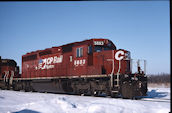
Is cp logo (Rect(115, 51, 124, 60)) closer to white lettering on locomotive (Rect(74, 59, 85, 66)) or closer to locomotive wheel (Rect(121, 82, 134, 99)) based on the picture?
locomotive wheel (Rect(121, 82, 134, 99))

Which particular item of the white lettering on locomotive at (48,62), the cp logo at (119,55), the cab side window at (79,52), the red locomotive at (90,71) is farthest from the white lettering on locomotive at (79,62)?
the cp logo at (119,55)

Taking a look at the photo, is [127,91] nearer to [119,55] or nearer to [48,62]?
[119,55]

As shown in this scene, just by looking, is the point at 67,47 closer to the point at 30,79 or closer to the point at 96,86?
the point at 96,86

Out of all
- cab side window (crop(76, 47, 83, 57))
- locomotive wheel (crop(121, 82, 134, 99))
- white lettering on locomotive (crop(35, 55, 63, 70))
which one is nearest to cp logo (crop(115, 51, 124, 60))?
locomotive wheel (crop(121, 82, 134, 99))

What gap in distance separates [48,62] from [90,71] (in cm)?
513

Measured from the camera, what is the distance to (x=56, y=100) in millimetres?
8500

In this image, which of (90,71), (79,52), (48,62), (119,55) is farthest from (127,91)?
(48,62)

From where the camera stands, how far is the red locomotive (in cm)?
1202

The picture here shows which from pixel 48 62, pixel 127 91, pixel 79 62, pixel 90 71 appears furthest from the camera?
pixel 48 62

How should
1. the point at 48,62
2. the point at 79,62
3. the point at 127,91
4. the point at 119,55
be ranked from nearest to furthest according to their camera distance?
1. the point at 127,91
2. the point at 119,55
3. the point at 79,62
4. the point at 48,62

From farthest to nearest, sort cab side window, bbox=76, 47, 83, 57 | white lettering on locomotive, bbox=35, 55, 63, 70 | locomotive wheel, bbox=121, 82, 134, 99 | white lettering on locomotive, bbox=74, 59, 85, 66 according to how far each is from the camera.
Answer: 1. white lettering on locomotive, bbox=35, 55, 63, 70
2. cab side window, bbox=76, 47, 83, 57
3. white lettering on locomotive, bbox=74, 59, 85, 66
4. locomotive wheel, bbox=121, 82, 134, 99

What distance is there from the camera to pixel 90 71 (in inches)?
543

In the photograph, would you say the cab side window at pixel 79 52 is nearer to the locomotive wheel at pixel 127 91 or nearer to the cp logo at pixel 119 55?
the cp logo at pixel 119 55

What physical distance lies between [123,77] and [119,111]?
4.71 m
